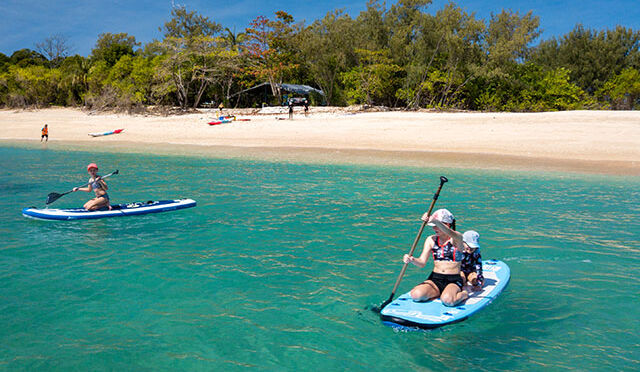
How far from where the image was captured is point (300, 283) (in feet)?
25.3

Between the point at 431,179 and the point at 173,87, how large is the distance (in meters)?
35.0

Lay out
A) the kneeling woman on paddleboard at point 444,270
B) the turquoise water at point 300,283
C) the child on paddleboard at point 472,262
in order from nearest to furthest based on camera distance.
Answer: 1. the turquoise water at point 300,283
2. the kneeling woman on paddleboard at point 444,270
3. the child on paddleboard at point 472,262

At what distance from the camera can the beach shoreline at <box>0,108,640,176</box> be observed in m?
22.2

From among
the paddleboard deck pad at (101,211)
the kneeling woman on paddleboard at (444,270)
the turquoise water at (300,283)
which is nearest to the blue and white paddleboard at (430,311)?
the kneeling woman on paddleboard at (444,270)

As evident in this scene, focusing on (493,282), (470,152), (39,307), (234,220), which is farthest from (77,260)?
(470,152)

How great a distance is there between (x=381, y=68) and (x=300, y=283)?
34937 millimetres

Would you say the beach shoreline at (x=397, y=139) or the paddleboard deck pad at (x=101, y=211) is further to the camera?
the beach shoreline at (x=397, y=139)

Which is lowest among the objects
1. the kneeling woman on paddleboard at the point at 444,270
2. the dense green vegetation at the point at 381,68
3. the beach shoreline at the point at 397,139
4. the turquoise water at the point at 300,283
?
the turquoise water at the point at 300,283

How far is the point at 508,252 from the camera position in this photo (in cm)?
934

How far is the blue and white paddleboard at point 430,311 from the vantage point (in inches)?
230

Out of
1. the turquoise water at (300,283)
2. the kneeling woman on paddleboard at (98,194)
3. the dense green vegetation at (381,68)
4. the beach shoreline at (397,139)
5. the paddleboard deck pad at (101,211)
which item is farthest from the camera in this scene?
the dense green vegetation at (381,68)

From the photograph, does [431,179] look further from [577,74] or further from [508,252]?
[577,74]

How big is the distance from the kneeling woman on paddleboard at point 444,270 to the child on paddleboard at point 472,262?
1.03ft

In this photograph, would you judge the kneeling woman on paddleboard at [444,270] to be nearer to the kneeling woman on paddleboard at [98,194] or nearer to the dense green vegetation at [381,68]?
the kneeling woman on paddleboard at [98,194]
